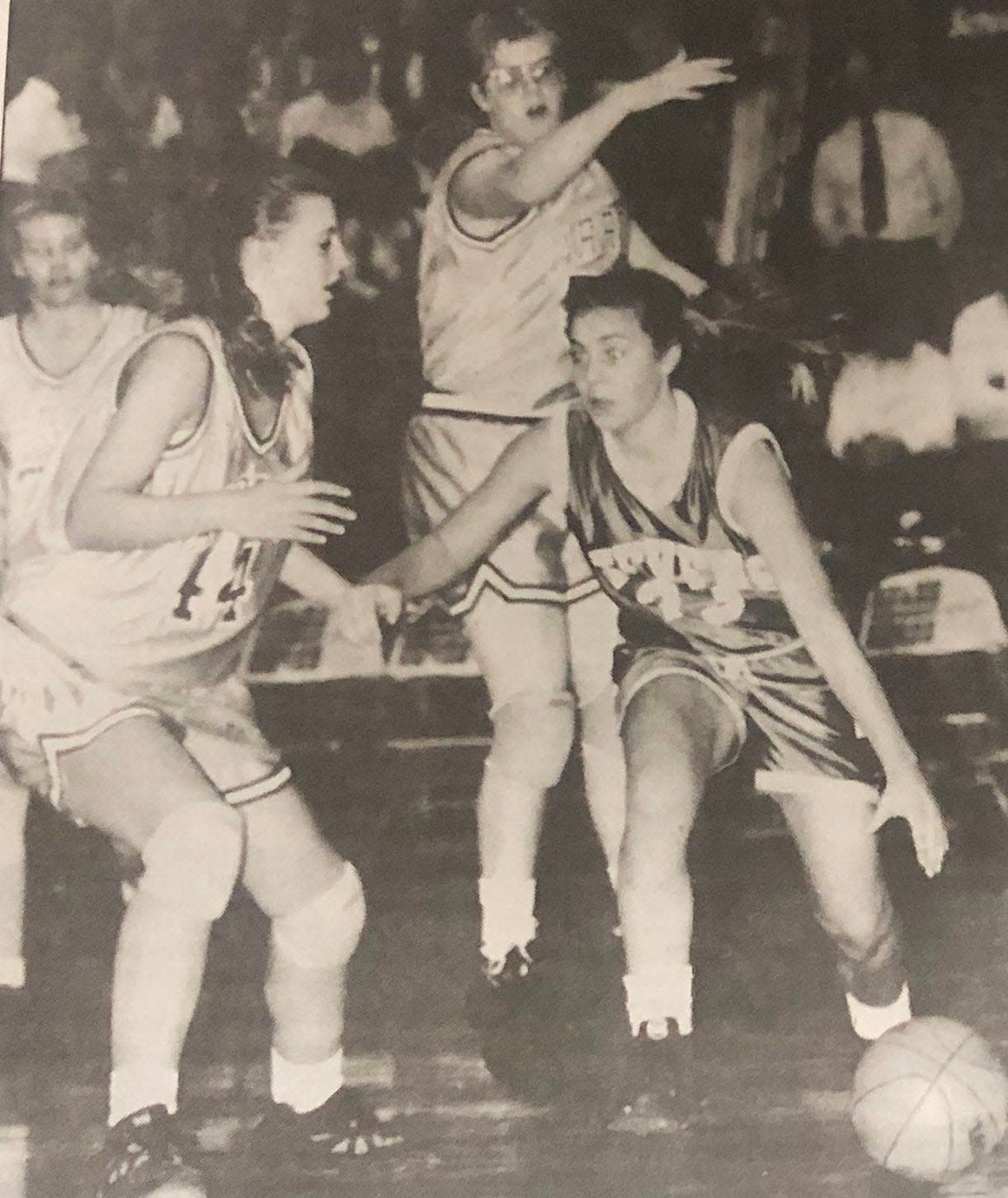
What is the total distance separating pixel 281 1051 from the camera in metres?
1.50

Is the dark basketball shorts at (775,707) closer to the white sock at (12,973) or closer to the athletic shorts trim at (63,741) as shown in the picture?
→ the athletic shorts trim at (63,741)

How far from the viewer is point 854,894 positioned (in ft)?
5.10

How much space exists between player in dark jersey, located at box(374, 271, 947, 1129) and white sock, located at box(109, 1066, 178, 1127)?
55 cm

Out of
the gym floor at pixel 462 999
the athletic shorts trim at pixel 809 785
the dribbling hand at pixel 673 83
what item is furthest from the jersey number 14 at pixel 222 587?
the dribbling hand at pixel 673 83

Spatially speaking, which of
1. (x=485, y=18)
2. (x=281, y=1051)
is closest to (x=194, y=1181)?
(x=281, y=1051)

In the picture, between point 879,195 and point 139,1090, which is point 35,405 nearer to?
point 139,1090

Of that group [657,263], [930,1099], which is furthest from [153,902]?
[657,263]

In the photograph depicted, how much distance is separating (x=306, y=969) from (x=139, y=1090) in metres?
0.23

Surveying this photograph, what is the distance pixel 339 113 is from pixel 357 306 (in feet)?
0.88

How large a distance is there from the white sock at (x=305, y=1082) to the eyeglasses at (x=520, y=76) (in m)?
1.27

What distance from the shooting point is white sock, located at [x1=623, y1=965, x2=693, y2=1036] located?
1.50m

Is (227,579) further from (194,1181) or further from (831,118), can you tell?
(831,118)

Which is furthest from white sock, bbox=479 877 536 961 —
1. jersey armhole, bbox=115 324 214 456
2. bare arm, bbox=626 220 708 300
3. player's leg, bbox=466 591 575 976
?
bare arm, bbox=626 220 708 300

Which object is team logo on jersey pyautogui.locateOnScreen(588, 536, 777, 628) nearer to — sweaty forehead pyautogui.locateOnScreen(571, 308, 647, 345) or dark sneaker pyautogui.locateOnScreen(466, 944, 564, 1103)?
sweaty forehead pyautogui.locateOnScreen(571, 308, 647, 345)
